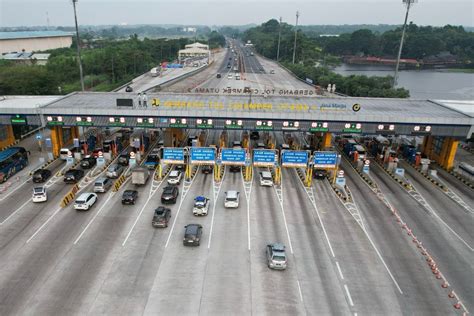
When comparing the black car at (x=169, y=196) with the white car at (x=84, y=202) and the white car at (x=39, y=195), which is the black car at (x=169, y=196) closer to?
the white car at (x=84, y=202)

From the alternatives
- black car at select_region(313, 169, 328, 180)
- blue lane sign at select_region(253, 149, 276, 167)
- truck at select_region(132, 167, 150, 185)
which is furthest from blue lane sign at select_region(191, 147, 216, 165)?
black car at select_region(313, 169, 328, 180)

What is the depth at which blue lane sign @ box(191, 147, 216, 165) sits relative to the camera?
154ft

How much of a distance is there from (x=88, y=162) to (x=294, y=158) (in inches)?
1111

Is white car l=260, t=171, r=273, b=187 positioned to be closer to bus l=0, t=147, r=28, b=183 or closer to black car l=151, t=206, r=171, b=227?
black car l=151, t=206, r=171, b=227

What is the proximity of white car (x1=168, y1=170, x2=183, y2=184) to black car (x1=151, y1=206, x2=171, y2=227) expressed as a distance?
8.59 m

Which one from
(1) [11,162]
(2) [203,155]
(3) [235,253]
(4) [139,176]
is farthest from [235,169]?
(1) [11,162]

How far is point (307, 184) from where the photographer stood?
4725cm

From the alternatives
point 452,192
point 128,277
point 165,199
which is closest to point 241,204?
point 165,199

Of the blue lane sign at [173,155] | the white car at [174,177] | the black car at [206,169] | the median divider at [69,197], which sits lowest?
the median divider at [69,197]

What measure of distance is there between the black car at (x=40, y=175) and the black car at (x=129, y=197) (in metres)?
12.8

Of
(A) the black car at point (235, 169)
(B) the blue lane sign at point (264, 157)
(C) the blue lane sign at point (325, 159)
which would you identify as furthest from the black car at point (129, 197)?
(C) the blue lane sign at point (325, 159)

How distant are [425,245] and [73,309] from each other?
30.8 metres

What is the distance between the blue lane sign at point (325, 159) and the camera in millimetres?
46219

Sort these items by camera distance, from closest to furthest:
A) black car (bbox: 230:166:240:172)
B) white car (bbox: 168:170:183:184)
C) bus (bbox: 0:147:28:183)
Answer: white car (bbox: 168:170:183:184), bus (bbox: 0:147:28:183), black car (bbox: 230:166:240:172)
